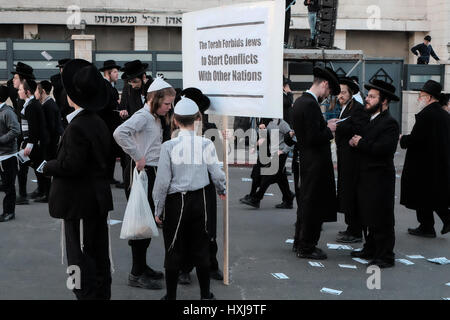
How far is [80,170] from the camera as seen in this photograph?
537 centimetres

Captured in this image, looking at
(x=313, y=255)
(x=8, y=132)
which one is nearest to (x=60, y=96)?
(x=8, y=132)

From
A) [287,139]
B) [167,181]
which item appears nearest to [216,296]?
[167,181]

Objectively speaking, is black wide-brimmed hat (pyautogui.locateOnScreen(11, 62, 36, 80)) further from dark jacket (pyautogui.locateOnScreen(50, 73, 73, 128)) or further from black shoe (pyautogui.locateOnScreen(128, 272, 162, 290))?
black shoe (pyautogui.locateOnScreen(128, 272, 162, 290))

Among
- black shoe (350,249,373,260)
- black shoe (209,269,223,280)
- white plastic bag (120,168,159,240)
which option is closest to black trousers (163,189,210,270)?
white plastic bag (120,168,159,240)

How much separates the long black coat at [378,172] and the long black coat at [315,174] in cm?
34

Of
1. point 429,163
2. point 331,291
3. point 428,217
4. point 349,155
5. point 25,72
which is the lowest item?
point 331,291

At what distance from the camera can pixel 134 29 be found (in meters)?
28.6

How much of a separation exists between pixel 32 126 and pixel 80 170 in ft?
16.1

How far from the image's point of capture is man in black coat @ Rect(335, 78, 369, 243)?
26.1ft

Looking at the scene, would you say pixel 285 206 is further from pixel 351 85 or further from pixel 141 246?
pixel 141 246

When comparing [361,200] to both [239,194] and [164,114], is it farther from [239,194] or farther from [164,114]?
[239,194]

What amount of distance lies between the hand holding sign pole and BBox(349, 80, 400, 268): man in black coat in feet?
5.62

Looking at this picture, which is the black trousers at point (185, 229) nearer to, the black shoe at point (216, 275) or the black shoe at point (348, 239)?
the black shoe at point (216, 275)
